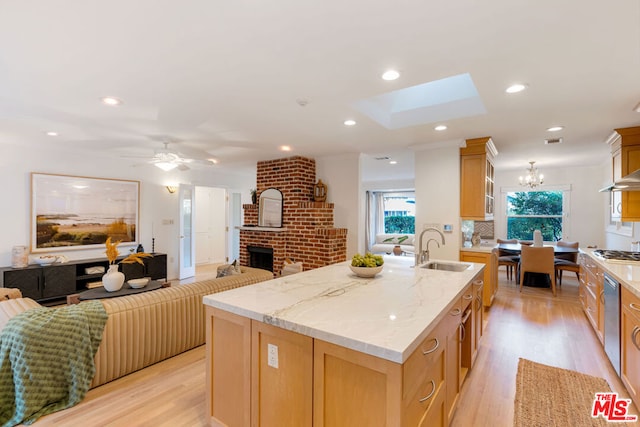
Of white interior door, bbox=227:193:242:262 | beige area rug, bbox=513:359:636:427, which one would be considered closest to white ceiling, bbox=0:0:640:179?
beige area rug, bbox=513:359:636:427

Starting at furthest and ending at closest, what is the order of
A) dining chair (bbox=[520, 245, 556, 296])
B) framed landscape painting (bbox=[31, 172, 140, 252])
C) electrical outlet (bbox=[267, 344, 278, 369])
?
dining chair (bbox=[520, 245, 556, 296]) → framed landscape painting (bbox=[31, 172, 140, 252]) → electrical outlet (bbox=[267, 344, 278, 369])

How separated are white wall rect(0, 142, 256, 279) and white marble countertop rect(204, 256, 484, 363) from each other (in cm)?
467

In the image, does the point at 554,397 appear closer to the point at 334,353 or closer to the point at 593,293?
the point at 593,293

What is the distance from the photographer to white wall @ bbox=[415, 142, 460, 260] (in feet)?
14.3

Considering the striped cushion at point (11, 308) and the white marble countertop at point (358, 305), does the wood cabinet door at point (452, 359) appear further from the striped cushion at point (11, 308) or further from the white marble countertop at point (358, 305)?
the striped cushion at point (11, 308)

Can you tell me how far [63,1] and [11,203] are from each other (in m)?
4.49

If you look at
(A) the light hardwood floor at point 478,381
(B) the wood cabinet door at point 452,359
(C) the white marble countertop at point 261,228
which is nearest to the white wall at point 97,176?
(C) the white marble countertop at point 261,228

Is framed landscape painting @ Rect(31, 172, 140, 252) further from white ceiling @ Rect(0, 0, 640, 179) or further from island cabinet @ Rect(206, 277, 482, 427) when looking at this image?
island cabinet @ Rect(206, 277, 482, 427)

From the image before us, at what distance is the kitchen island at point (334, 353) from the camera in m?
1.20

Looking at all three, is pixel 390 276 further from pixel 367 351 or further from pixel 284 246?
pixel 284 246

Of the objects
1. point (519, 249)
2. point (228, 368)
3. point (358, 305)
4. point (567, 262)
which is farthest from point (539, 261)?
point (228, 368)

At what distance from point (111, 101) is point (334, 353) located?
2886mm

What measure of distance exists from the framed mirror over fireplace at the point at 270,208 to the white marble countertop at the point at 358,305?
334 cm

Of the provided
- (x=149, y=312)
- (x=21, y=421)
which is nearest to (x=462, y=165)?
(x=149, y=312)
